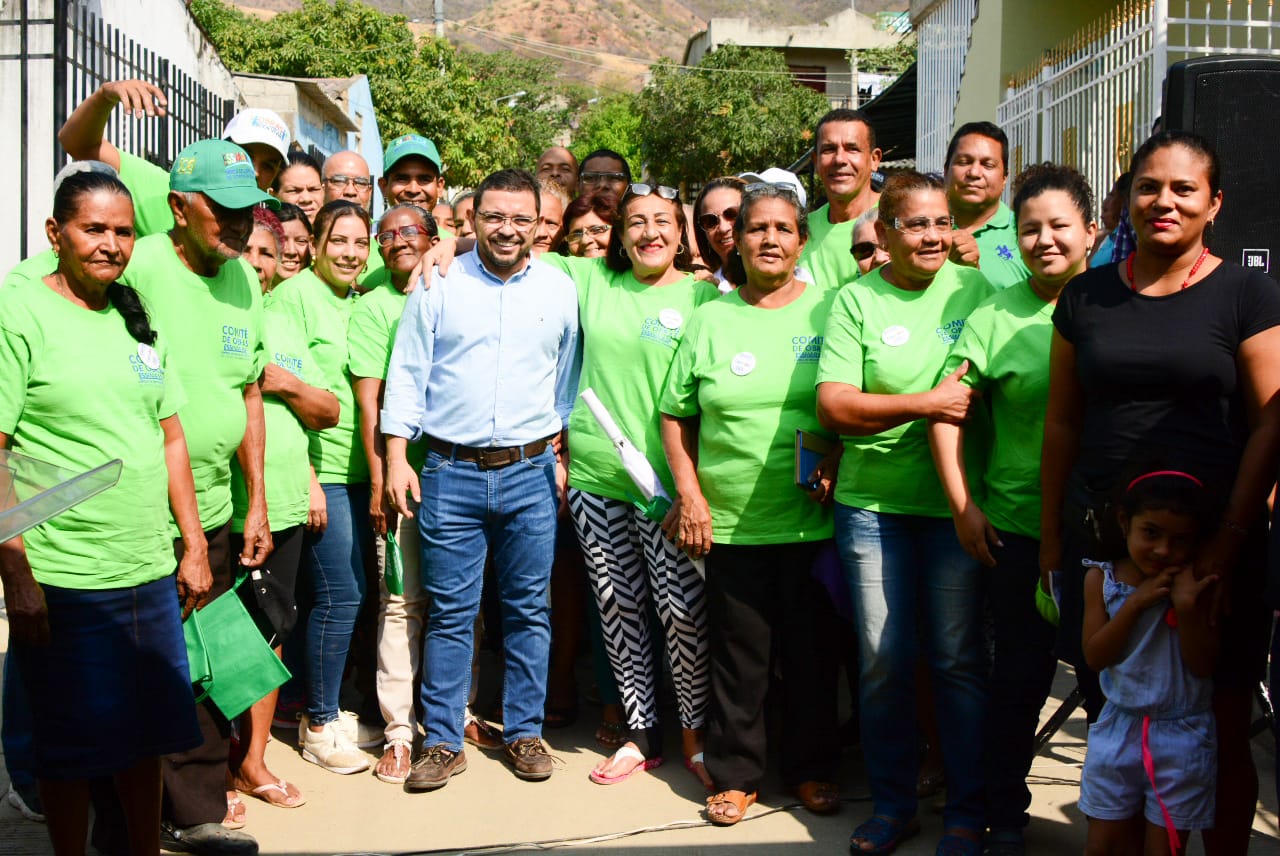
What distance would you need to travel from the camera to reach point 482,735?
5.16m

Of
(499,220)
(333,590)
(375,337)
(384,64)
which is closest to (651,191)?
(499,220)

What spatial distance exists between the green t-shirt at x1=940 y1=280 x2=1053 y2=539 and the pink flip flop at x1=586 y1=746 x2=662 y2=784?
1.75 m

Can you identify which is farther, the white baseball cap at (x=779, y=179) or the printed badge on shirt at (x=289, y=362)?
the white baseball cap at (x=779, y=179)

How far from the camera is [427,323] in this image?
4695 millimetres

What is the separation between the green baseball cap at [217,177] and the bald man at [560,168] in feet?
9.15

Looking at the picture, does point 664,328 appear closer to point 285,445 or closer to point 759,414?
point 759,414

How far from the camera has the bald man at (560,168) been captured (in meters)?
6.68

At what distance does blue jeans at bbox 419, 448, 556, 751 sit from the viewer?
471 centimetres

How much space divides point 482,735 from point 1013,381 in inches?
103

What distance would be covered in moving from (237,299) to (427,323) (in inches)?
29.6

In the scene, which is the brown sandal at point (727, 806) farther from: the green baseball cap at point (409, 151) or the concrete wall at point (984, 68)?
the concrete wall at point (984, 68)

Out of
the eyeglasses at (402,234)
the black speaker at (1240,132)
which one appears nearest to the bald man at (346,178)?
the eyeglasses at (402,234)

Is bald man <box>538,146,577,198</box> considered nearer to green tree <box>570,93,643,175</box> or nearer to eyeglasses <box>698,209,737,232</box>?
eyeglasses <box>698,209,737,232</box>

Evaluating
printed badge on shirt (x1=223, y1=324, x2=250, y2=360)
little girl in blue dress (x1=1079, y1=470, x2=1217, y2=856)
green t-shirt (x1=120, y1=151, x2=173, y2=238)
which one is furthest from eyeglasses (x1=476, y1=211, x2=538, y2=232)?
little girl in blue dress (x1=1079, y1=470, x2=1217, y2=856)
